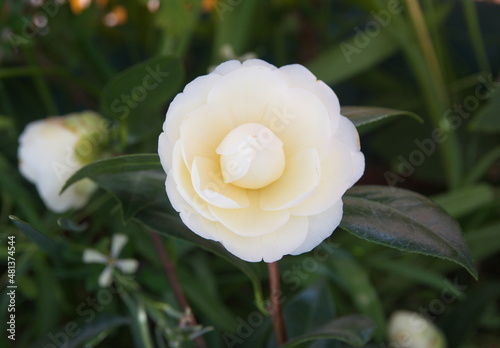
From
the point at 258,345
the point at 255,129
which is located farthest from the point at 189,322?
the point at 255,129

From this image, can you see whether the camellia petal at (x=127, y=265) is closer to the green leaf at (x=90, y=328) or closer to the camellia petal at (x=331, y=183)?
the green leaf at (x=90, y=328)

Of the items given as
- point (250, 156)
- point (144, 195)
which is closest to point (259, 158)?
point (250, 156)

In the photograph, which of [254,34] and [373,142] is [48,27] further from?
[373,142]

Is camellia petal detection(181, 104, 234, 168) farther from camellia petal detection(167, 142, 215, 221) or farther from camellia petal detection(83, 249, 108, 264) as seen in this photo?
camellia petal detection(83, 249, 108, 264)

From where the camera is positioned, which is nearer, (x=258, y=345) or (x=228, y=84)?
(x=228, y=84)

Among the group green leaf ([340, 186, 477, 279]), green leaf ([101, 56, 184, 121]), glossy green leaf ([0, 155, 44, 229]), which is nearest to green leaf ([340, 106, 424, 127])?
green leaf ([340, 186, 477, 279])

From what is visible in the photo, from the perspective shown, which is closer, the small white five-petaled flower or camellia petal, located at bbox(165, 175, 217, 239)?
camellia petal, located at bbox(165, 175, 217, 239)
